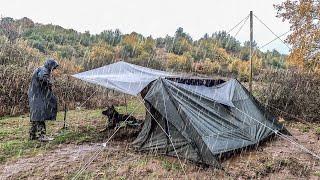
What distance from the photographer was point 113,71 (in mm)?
9203

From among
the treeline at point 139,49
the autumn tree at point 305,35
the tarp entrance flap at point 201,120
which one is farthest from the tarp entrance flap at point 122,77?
the treeline at point 139,49

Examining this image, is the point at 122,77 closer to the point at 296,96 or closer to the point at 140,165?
the point at 140,165

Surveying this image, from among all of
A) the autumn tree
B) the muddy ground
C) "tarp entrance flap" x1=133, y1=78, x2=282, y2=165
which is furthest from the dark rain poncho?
the autumn tree

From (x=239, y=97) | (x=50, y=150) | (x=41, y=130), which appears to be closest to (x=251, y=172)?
(x=239, y=97)

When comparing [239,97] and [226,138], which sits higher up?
[239,97]

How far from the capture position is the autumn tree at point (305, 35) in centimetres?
1210

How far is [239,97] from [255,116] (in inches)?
23.1

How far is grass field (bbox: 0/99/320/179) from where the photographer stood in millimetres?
6426

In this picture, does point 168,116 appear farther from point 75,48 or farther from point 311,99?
point 75,48

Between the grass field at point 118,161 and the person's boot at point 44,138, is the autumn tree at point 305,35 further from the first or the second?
the person's boot at point 44,138

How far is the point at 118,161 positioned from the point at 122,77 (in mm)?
1951

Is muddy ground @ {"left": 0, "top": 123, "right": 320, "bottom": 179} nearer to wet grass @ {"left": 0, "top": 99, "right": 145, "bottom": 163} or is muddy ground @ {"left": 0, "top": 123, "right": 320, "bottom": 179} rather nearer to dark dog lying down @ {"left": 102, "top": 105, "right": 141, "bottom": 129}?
wet grass @ {"left": 0, "top": 99, "right": 145, "bottom": 163}

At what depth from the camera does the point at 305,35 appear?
1234cm

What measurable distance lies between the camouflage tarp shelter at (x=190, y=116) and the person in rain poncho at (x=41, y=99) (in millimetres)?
812
